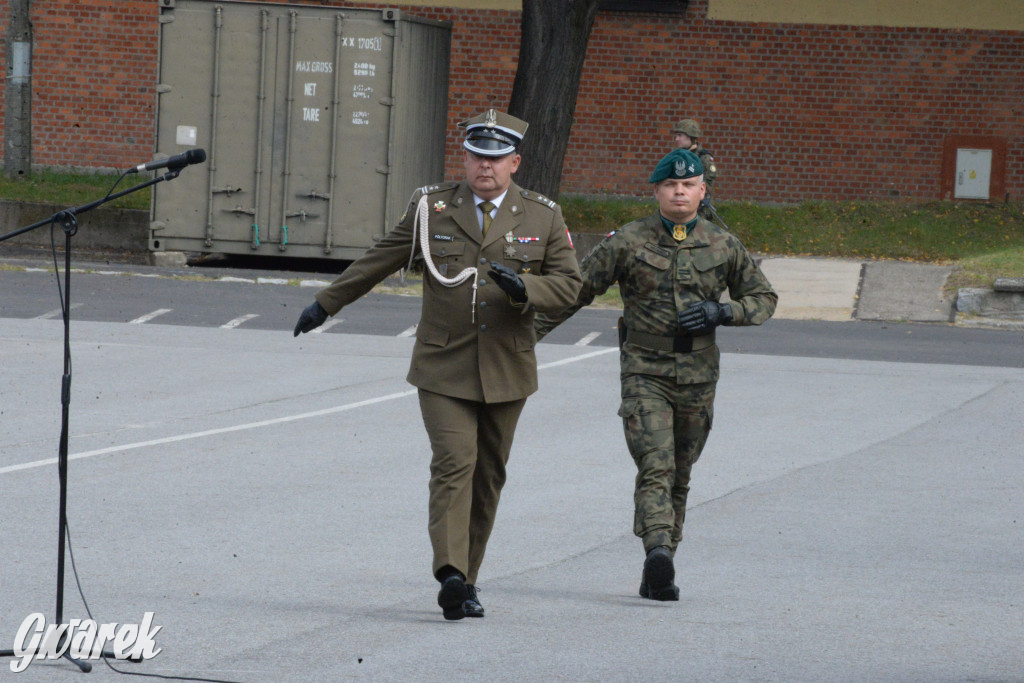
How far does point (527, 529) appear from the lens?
7.57 metres

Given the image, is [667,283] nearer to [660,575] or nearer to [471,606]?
[660,575]

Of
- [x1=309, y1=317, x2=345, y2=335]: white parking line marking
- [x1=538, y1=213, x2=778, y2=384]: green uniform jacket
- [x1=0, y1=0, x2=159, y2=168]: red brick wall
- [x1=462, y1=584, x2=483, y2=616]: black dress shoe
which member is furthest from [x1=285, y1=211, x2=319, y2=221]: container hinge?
[x1=462, y1=584, x2=483, y2=616]: black dress shoe

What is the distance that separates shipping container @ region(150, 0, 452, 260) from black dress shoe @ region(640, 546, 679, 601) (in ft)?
47.9

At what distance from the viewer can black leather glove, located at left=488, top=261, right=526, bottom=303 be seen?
5.70 m

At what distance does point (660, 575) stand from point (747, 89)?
20.2 metres

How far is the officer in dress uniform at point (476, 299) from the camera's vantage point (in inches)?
233

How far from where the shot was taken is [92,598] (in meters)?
5.91

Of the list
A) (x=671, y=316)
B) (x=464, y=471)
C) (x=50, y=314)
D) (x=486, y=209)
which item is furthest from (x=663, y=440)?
(x=50, y=314)

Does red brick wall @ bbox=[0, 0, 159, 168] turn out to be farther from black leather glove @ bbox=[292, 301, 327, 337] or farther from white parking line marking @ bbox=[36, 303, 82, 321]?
black leather glove @ bbox=[292, 301, 327, 337]

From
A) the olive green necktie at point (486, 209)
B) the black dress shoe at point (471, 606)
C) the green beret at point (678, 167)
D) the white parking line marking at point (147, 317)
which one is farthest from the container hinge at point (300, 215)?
the black dress shoe at point (471, 606)

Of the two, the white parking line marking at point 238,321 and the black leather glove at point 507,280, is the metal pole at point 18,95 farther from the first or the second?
the black leather glove at point 507,280

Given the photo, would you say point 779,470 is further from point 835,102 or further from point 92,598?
point 835,102

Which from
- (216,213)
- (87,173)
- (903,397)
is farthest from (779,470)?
(87,173)

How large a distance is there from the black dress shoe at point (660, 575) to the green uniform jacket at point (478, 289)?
82 cm
